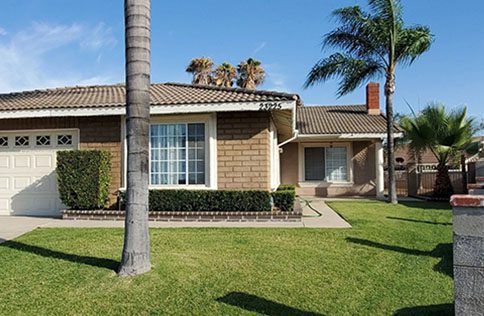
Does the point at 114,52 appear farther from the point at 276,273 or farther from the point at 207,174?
the point at 276,273

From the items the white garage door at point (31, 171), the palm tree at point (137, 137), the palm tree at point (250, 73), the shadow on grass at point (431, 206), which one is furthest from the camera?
the palm tree at point (250, 73)

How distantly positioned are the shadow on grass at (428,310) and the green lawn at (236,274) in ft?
0.04

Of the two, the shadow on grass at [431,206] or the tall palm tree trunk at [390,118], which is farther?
the tall palm tree trunk at [390,118]

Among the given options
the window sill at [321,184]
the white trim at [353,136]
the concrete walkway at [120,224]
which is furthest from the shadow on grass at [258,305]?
the window sill at [321,184]

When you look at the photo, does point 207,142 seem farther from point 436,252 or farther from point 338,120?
point 338,120

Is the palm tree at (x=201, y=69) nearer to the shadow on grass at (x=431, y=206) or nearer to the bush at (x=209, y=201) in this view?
the shadow on grass at (x=431, y=206)

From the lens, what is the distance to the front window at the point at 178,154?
37.4 ft

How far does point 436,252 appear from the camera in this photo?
7195mm

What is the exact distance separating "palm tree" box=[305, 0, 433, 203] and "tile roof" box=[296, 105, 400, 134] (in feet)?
7.30

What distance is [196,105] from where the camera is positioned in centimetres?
1088

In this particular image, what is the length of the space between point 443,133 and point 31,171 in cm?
1647

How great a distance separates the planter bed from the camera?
10344mm

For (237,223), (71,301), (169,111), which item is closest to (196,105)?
(169,111)

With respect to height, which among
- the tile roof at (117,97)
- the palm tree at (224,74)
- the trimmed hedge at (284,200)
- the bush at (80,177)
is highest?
the palm tree at (224,74)
